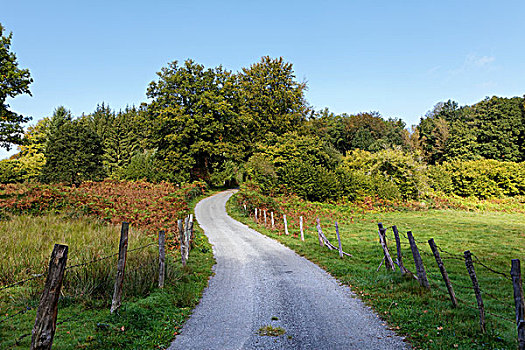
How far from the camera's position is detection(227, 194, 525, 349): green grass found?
5070 millimetres

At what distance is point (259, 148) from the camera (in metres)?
36.3

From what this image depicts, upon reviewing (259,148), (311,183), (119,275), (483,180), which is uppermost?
(259,148)

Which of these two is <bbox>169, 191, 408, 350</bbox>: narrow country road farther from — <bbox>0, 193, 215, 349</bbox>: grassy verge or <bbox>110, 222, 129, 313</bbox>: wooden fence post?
<bbox>110, 222, 129, 313</bbox>: wooden fence post

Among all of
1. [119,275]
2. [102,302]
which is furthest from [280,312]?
[102,302]

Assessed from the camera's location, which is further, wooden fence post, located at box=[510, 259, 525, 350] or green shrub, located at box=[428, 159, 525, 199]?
green shrub, located at box=[428, 159, 525, 199]

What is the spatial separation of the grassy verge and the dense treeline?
70.9 feet

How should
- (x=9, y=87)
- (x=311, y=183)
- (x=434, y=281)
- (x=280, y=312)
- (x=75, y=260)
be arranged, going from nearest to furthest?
(x=280, y=312) < (x=75, y=260) < (x=434, y=281) < (x=9, y=87) < (x=311, y=183)

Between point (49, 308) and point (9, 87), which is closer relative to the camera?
point (49, 308)

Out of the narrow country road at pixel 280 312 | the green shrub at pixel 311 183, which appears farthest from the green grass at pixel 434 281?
the green shrub at pixel 311 183

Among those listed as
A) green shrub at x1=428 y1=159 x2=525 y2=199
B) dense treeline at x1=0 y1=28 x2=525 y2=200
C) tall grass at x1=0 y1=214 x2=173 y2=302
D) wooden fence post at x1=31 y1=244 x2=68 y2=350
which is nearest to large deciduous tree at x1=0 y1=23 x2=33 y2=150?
dense treeline at x1=0 y1=28 x2=525 y2=200

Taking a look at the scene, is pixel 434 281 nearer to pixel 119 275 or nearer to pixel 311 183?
pixel 119 275

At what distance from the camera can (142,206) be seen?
17.2 meters

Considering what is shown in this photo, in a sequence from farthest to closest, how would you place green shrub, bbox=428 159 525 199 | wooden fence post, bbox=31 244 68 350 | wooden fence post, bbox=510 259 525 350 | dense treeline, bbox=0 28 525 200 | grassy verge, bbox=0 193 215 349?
green shrub, bbox=428 159 525 199, dense treeline, bbox=0 28 525 200, grassy verge, bbox=0 193 215 349, wooden fence post, bbox=510 259 525 350, wooden fence post, bbox=31 244 68 350

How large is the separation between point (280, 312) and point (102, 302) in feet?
12.3
